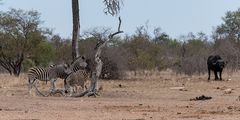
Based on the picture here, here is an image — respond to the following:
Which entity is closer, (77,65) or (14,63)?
(77,65)

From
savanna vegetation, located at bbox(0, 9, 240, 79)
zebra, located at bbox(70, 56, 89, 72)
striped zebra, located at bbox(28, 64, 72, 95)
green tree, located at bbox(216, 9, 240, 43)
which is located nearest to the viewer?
striped zebra, located at bbox(28, 64, 72, 95)

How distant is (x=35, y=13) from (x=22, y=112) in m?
28.9

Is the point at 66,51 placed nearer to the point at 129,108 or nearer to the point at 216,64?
the point at 216,64

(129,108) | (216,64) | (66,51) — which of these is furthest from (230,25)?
(129,108)

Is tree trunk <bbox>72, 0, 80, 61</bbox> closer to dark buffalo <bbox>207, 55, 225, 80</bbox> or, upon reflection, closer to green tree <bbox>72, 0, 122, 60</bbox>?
green tree <bbox>72, 0, 122, 60</bbox>

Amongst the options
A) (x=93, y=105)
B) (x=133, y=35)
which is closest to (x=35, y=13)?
(x=133, y=35)

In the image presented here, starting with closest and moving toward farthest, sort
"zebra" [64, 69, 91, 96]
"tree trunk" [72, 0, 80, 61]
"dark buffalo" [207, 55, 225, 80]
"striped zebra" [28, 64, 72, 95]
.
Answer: "zebra" [64, 69, 91, 96]
"striped zebra" [28, 64, 72, 95]
"tree trunk" [72, 0, 80, 61]
"dark buffalo" [207, 55, 225, 80]

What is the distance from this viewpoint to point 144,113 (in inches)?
608

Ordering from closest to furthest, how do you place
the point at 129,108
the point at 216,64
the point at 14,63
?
1. the point at 129,108
2. the point at 216,64
3. the point at 14,63

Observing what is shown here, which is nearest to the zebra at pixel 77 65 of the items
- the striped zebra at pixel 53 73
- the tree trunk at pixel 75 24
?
the striped zebra at pixel 53 73

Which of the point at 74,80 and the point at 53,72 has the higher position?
the point at 53,72

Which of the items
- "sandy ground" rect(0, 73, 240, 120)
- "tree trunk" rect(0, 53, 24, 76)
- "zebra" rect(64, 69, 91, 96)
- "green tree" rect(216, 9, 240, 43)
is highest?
"green tree" rect(216, 9, 240, 43)

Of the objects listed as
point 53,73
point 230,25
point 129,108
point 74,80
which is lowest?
point 129,108

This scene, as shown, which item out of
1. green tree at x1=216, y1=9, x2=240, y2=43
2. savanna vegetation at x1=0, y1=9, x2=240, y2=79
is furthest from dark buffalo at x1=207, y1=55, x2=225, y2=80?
green tree at x1=216, y1=9, x2=240, y2=43
